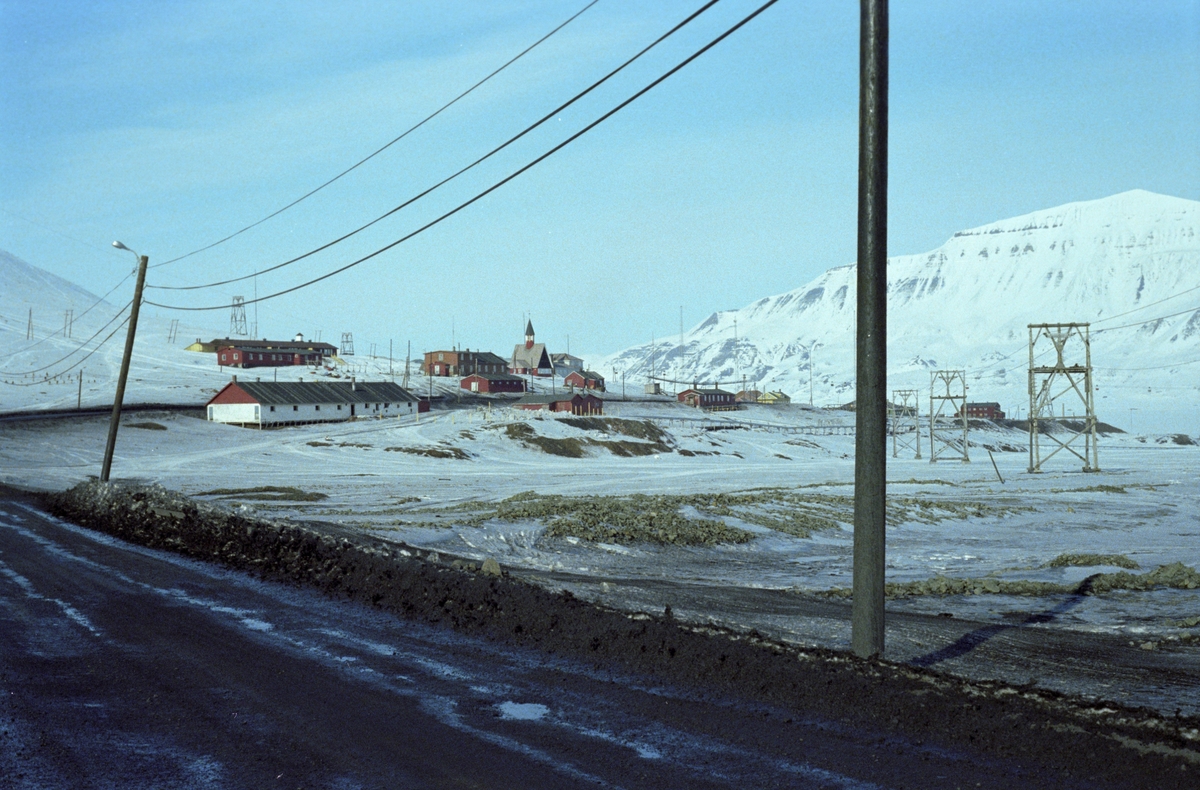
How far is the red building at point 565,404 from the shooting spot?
399 ft

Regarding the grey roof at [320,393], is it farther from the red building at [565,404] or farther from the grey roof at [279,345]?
the grey roof at [279,345]

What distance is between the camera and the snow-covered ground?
73.3 ft

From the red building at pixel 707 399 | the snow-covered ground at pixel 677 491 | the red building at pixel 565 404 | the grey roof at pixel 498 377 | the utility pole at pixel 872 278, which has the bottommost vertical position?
the snow-covered ground at pixel 677 491

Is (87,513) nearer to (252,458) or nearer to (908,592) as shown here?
(908,592)

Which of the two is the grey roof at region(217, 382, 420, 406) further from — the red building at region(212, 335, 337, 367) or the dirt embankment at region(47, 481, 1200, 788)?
the dirt embankment at region(47, 481, 1200, 788)

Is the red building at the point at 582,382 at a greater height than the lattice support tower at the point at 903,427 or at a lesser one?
greater

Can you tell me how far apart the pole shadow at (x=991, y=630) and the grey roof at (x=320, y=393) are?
84.0 m

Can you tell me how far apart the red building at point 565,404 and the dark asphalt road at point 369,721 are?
4300 inches

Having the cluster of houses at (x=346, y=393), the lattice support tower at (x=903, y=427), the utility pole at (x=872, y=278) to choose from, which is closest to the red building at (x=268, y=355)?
the cluster of houses at (x=346, y=393)

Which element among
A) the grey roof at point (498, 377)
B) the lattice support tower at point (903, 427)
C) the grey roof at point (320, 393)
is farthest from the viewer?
the grey roof at point (498, 377)

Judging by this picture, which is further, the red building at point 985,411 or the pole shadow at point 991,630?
the red building at point 985,411

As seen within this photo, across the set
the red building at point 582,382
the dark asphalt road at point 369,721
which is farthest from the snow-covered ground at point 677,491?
the red building at point 582,382

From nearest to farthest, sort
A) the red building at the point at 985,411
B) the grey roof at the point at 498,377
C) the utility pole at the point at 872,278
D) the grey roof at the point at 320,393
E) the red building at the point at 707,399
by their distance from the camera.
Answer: the utility pole at the point at 872,278, the grey roof at the point at 320,393, the grey roof at the point at 498,377, the red building at the point at 707,399, the red building at the point at 985,411

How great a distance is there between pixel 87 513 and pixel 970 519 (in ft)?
96.5
